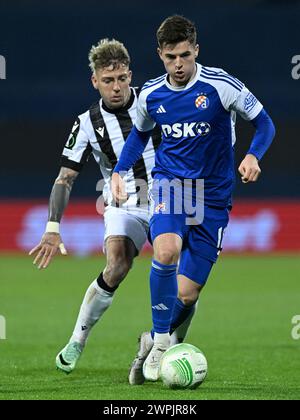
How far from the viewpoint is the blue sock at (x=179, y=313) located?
6.66 meters

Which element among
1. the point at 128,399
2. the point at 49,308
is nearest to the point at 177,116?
the point at 128,399

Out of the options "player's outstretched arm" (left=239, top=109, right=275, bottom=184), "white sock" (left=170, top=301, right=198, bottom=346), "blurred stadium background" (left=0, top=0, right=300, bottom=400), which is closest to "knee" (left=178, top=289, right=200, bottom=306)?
"white sock" (left=170, top=301, right=198, bottom=346)

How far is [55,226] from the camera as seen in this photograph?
7.01 meters

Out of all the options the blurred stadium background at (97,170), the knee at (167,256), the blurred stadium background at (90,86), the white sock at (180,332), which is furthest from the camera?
the blurred stadium background at (90,86)

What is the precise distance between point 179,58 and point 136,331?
15.3 ft

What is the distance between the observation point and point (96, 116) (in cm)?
755

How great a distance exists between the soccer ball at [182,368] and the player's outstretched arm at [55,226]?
1.08 meters

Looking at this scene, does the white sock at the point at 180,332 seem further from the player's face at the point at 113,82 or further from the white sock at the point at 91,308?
the player's face at the point at 113,82

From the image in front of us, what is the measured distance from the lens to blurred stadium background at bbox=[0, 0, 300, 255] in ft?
62.0

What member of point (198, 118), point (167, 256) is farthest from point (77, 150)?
point (167, 256)

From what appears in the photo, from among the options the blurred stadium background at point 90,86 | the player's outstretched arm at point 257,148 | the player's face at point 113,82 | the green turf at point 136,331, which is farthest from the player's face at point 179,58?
the blurred stadium background at point 90,86

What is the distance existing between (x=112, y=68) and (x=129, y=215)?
1.09 metres

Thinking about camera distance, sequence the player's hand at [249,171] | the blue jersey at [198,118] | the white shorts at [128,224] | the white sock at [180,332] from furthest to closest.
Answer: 1. the white shorts at [128,224]
2. the white sock at [180,332]
3. the blue jersey at [198,118]
4. the player's hand at [249,171]
